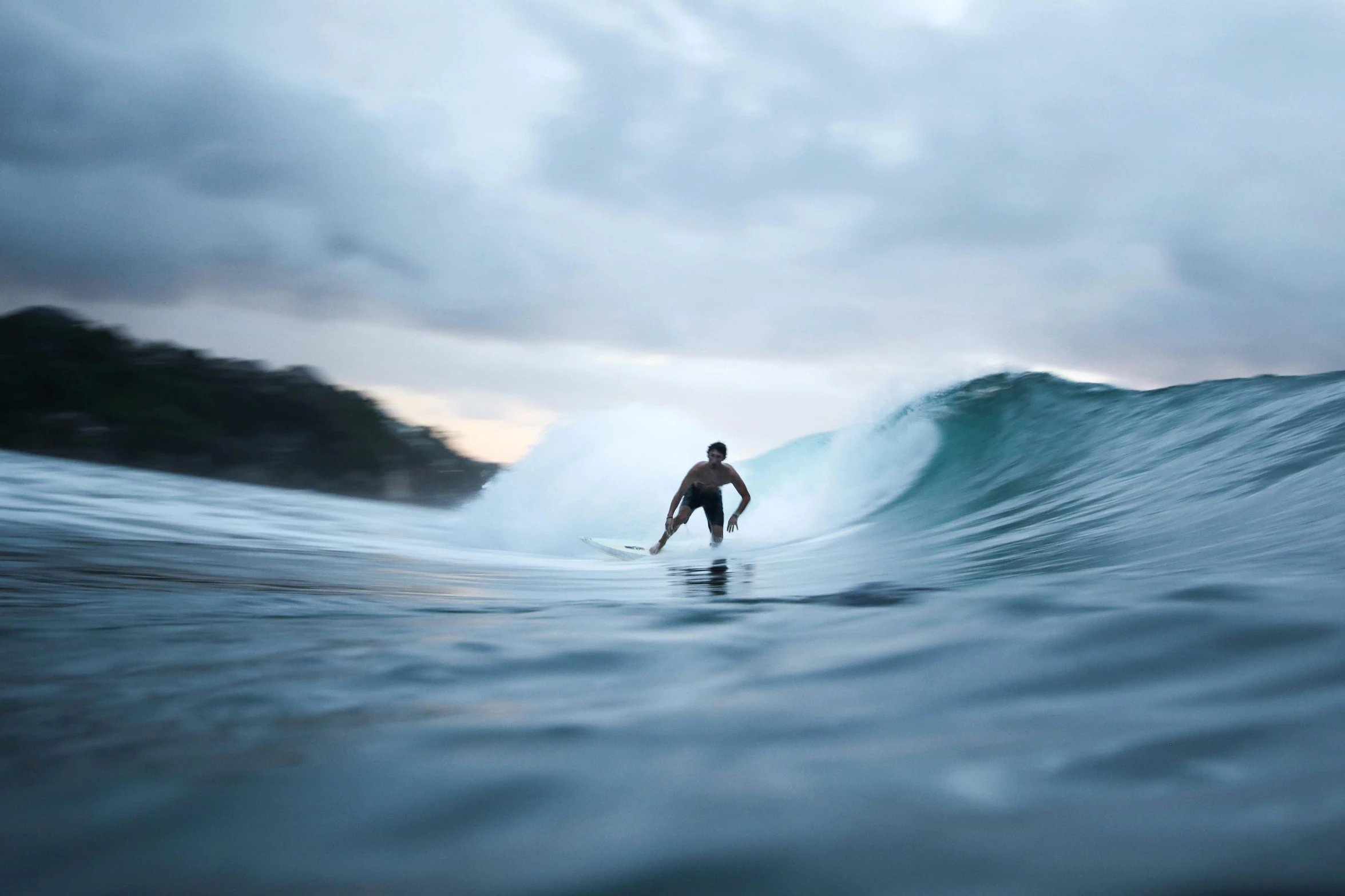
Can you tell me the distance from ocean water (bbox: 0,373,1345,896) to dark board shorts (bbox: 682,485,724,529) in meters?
5.78

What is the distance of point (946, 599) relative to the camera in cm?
300

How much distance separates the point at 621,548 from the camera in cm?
873

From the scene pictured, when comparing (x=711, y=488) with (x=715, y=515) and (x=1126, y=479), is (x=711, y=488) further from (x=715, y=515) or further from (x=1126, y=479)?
(x=1126, y=479)

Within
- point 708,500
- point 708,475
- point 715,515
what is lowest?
point 715,515

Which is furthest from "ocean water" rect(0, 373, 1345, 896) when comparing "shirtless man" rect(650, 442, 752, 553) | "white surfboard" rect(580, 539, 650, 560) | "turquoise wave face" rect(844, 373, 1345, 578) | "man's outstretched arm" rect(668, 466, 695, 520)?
"shirtless man" rect(650, 442, 752, 553)

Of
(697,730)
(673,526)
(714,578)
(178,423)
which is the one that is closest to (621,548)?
(673,526)

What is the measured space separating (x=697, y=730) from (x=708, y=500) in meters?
8.77

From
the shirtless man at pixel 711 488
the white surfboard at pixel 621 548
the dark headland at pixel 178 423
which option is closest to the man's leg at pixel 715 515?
the shirtless man at pixel 711 488

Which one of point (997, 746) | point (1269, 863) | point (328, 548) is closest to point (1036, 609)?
point (997, 746)

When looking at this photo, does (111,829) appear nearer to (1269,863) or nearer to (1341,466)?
(1269,863)

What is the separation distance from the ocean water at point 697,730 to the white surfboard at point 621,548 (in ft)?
13.2

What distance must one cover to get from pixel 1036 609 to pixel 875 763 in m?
1.36

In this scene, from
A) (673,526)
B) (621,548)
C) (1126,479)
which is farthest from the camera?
(673,526)

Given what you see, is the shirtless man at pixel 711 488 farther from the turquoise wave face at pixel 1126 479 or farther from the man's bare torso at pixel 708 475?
the turquoise wave face at pixel 1126 479
